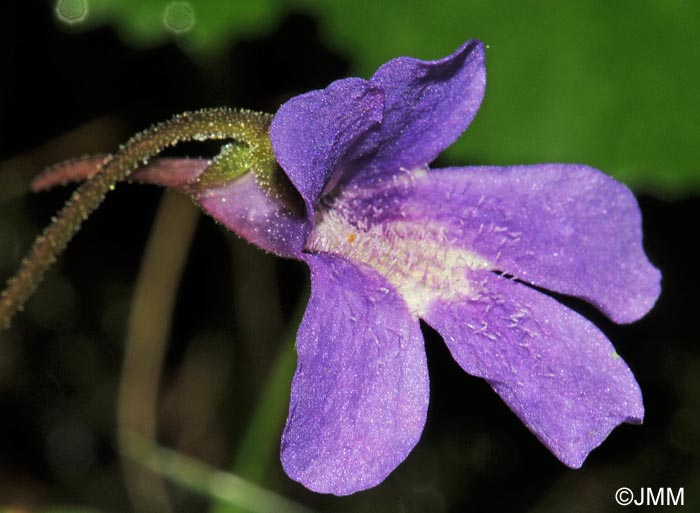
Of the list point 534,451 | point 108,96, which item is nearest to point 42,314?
point 108,96

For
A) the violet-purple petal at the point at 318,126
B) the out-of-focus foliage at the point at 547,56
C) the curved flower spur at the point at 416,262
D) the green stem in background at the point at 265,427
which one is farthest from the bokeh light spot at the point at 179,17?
the violet-purple petal at the point at 318,126

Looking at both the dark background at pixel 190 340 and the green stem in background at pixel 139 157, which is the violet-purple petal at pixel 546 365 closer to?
the green stem in background at pixel 139 157

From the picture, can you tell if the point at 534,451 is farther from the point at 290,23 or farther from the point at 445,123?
the point at 445,123

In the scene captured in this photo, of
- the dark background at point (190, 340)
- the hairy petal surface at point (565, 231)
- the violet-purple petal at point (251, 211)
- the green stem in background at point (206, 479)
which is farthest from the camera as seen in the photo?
the dark background at point (190, 340)

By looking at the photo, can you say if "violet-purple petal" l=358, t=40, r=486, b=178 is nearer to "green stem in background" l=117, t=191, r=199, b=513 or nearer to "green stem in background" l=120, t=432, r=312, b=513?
"green stem in background" l=120, t=432, r=312, b=513

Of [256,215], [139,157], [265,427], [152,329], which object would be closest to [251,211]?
Result: [256,215]

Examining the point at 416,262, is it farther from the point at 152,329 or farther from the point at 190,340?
the point at 190,340

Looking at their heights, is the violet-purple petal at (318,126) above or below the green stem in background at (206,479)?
above

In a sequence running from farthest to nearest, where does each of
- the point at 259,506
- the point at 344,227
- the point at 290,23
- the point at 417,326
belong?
the point at 290,23 → the point at 259,506 → the point at 344,227 → the point at 417,326

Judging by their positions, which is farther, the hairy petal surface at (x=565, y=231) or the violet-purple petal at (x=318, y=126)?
the hairy petal surface at (x=565, y=231)
